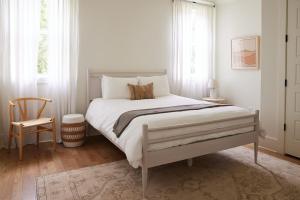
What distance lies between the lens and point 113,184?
8.54ft

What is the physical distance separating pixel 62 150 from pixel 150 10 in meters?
3.00

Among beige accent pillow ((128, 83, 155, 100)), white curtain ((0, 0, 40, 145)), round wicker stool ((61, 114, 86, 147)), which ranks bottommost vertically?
round wicker stool ((61, 114, 86, 147))

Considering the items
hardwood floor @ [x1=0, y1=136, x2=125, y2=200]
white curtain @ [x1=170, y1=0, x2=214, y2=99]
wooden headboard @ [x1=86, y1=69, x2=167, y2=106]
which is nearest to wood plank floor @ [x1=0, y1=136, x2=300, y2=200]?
hardwood floor @ [x1=0, y1=136, x2=125, y2=200]

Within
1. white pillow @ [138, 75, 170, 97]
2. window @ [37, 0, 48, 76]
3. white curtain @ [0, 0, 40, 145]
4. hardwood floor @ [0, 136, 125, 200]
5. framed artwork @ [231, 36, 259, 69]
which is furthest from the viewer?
framed artwork @ [231, 36, 259, 69]

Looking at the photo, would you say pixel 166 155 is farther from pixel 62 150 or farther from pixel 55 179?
pixel 62 150

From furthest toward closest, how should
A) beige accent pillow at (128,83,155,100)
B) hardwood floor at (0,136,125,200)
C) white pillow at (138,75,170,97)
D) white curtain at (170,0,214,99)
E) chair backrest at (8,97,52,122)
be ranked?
white curtain at (170,0,214,99) → white pillow at (138,75,170,97) → beige accent pillow at (128,83,155,100) → chair backrest at (8,97,52,122) → hardwood floor at (0,136,125,200)

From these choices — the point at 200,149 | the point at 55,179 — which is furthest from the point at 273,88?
Result: the point at 55,179

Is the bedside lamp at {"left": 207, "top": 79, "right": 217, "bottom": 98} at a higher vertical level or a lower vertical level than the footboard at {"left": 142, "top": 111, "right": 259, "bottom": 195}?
higher

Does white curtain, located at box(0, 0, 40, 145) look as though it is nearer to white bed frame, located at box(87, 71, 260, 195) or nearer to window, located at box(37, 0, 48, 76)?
window, located at box(37, 0, 48, 76)

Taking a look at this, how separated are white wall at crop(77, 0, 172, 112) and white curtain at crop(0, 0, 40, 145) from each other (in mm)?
742

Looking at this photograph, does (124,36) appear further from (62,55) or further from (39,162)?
(39,162)

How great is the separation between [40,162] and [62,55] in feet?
5.55

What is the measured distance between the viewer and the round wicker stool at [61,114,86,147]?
3.80 meters

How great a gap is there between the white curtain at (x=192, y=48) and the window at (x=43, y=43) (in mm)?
2396
